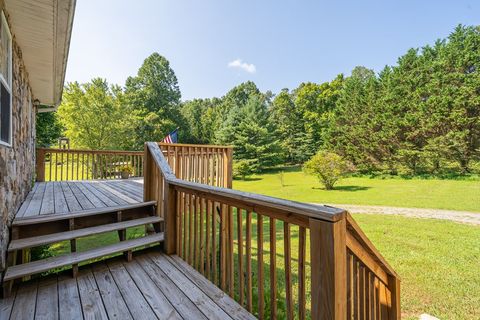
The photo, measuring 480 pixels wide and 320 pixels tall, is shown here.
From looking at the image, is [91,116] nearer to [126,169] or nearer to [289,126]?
[126,169]

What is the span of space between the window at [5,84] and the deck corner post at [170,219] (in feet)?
5.37

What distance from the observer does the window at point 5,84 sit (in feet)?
7.77

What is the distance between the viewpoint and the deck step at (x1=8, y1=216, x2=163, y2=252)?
2.21 m

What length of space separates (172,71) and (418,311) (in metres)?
28.8

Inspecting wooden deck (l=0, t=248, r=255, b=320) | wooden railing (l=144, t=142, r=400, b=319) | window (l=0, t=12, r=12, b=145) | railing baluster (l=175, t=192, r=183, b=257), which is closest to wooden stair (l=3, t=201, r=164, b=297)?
wooden deck (l=0, t=248, r=255, b=320)

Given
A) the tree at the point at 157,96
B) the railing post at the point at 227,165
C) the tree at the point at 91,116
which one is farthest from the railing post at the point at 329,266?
the tree at the point at 157,96

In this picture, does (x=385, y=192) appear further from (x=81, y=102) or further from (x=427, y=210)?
(x=81, y=102)

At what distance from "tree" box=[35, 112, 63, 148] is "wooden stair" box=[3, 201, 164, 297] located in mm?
9917

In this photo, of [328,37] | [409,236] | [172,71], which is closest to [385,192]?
[409,236]

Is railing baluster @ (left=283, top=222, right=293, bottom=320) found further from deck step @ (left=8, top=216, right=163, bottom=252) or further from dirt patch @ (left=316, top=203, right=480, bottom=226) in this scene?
dirt patch @ (left=316, top=203, right=480, bottom=226)

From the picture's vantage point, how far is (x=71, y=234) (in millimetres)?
2479

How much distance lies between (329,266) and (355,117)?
2243cm

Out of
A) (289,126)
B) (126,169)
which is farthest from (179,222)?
(289,126)

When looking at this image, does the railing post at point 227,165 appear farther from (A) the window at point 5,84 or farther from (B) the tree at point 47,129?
(B) the tree at point 47,129
